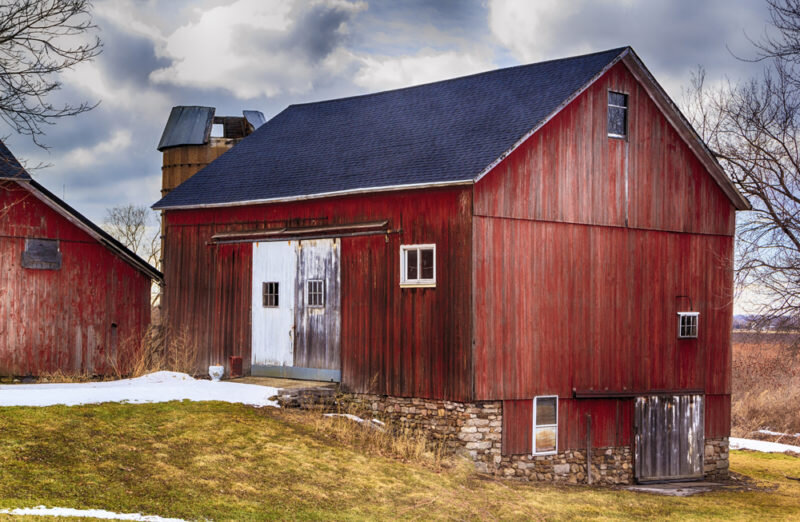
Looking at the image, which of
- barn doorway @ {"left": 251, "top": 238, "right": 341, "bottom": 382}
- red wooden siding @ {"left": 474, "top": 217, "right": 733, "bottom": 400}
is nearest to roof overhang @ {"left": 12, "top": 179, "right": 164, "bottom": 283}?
barn doorway @ {"left": 251, "top": 238, "right": 341, "bottom": 382}

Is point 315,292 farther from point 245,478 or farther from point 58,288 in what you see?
point 245,478

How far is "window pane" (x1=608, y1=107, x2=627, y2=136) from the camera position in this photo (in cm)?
2008

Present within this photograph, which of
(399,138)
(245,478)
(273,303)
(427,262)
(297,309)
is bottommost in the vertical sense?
(245,478)

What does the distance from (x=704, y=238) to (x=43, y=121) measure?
14.4 metres

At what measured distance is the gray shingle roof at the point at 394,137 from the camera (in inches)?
742

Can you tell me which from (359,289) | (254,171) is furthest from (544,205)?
(254,171)

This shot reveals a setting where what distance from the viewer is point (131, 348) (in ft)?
78.7

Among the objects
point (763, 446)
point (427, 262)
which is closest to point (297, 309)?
point (427, 262)

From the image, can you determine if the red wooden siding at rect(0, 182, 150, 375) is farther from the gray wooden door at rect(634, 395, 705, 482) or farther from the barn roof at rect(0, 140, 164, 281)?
the gray wooden door at rect(634, 395, 705, 482)

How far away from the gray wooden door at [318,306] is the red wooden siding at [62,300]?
5.53 meters

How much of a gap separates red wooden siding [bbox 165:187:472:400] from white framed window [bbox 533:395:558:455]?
1824mm

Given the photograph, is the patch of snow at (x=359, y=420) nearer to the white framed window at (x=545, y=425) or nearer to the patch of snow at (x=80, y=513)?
the white framed window at (x=545, y=425)

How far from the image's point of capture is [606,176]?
1988cm

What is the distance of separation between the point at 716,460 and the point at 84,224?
1597 centimetres
